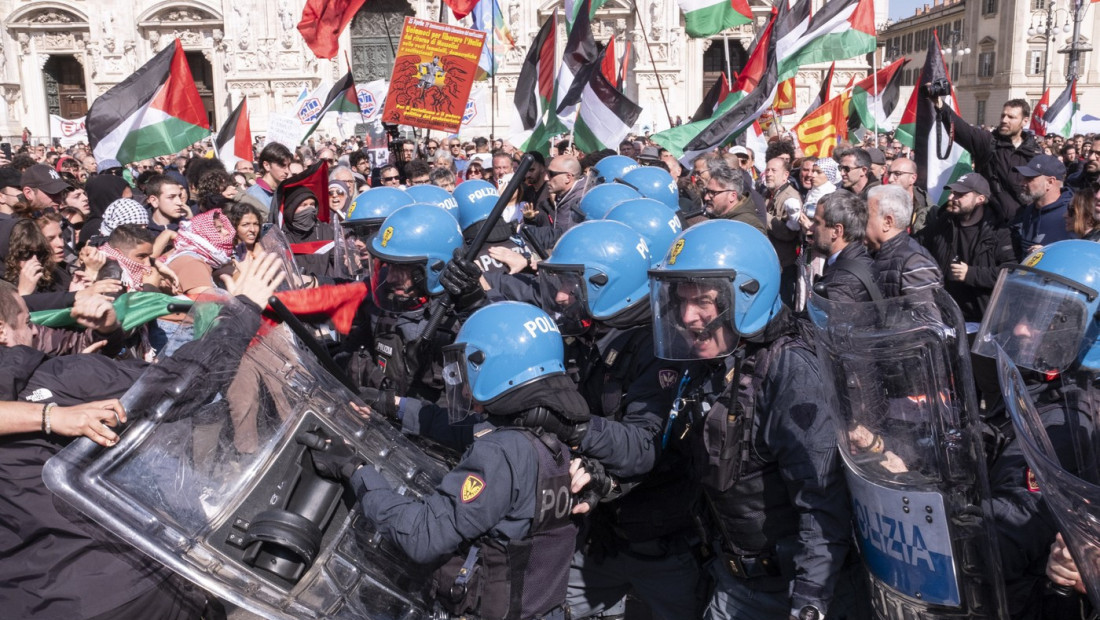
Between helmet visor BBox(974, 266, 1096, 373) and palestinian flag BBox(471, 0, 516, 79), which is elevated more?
palestinian flag BBox(471, 0, 516, 79)

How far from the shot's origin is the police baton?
370 cm

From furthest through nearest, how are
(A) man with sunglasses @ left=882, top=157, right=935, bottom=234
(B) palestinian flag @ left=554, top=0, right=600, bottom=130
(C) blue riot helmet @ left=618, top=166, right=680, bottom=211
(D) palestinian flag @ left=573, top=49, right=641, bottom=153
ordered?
(B) palestinian flag @ left=554, top=0, right=600, bottom=130 → (D) palestinian flag @ left=573, top=49, right=641, bottom=153 → (A) man with sunglasses @ left=882, top=157, right=935, bottom=234 → (C) blue riot helmet @ left=618, top=166, right=680, bottom=211

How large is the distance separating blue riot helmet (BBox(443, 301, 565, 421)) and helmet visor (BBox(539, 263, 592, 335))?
80 centimetres

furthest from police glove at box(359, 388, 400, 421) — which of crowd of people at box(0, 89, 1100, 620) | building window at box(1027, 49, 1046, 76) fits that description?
building window at box(1027, 49, 1046, 76)

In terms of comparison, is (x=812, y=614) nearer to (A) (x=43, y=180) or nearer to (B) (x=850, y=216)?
(B) (x=850, y=216)

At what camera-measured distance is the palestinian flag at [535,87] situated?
10.2 m

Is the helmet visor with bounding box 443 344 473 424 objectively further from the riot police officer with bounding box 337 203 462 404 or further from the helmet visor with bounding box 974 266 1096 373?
the helmet visor with bounding box 974 266 1096 373

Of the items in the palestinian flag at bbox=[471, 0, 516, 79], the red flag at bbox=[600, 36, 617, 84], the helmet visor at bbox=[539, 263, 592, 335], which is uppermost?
the palestinian flag at bbox=[471, 0, 516, 79]

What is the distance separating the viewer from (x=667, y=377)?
3.33m

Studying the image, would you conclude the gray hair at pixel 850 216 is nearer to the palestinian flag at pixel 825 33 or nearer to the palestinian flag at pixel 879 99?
the palestinian flag at pixel 825 33

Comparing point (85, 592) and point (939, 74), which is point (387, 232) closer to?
point (85, 592)

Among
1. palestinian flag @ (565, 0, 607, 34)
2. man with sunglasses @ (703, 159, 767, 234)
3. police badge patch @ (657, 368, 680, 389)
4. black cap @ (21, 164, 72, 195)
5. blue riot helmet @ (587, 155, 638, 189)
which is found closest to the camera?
police badge patch @ (657, 368, 680, 389)

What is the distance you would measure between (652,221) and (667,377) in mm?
1671

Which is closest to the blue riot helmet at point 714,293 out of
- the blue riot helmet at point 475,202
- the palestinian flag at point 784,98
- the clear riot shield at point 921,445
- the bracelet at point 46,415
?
the clear riot shield at point 921,445
